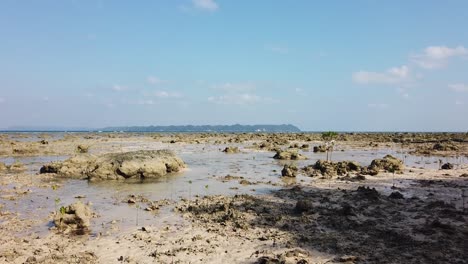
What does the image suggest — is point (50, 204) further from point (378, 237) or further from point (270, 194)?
point (378, 237)

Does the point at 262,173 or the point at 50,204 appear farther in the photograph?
the point at 262,173

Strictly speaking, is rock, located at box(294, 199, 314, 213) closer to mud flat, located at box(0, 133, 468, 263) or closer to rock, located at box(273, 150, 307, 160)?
mud flat, located at box(0, 133, 468, 263)

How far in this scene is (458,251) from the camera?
1120 cm

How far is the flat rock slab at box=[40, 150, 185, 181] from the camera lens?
2644cm

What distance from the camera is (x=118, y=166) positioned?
26656 millimetres

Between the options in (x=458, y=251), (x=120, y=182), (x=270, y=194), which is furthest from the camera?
(x=120, y=182)

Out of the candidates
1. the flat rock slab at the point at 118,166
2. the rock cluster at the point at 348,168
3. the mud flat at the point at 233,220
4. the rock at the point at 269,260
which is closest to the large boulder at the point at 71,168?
the flat rock slab at the point at 118,166

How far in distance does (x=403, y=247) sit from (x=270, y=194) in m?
9.79

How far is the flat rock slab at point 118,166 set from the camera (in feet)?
86.7

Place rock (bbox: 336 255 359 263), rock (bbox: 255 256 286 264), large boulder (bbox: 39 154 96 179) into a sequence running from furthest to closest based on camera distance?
large boulder (bbox: 39 154 96 179), rock (bbox: 336 255 359 263), rock (bbox: 255 256 286 264)

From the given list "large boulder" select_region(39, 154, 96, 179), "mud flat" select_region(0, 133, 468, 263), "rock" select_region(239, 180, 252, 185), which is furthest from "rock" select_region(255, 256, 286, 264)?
"large boulder" select_region(39, 154, 96, 179)

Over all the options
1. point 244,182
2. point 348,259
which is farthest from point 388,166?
point 348,259

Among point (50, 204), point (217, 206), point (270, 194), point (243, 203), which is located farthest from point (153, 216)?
point (270, 194)

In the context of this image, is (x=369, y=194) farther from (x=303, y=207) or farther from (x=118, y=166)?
(x=118, y=166)
